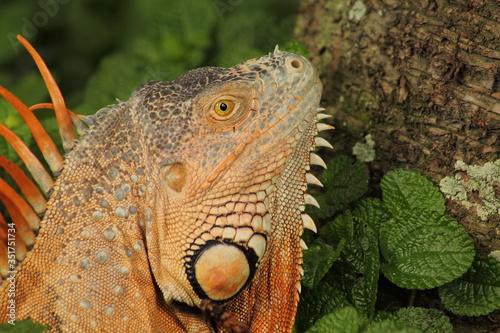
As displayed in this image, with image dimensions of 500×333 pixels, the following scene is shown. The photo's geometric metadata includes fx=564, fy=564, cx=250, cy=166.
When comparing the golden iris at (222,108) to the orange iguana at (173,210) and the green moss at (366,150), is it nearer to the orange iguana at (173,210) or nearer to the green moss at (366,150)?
the orange iguana at (173,210)

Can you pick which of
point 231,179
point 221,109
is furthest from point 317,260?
point 221,109

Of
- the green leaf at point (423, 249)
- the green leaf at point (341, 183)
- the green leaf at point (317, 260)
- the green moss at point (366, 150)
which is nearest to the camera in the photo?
the green leaf at point (423, 249)

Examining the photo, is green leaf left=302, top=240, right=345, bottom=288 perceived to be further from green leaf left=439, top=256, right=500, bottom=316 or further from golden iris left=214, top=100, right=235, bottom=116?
golden iris left=214, top=100, right=235, bottom=116

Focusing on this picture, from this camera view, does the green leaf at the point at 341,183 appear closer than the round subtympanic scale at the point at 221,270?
→ No

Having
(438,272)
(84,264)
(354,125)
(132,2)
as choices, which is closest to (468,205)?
(438,272)

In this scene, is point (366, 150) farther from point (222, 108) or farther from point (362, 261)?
point (222, 108)

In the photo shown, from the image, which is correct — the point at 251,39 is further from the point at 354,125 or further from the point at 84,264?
the point at 84,264

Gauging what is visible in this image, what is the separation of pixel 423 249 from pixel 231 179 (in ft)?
3.64

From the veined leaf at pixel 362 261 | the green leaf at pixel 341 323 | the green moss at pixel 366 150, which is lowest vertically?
the green leaf at pixel 341 323

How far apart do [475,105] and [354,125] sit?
0.88m

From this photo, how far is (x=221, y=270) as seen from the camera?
2842 millimetres

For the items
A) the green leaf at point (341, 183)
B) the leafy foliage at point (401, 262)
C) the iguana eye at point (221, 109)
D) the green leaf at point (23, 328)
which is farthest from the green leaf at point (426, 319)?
the green leaf at point (23, 328)

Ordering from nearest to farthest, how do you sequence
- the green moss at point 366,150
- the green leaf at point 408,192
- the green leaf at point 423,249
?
the green leaf at point 423,249 → the green leaf at point 408,192 → the green moss at point 366,150

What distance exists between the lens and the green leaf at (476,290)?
9.80 ft
